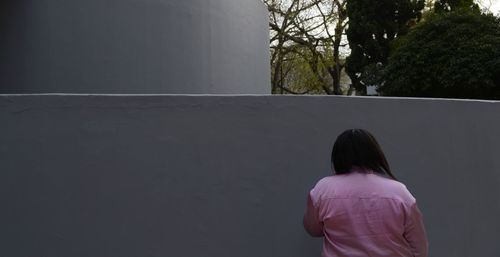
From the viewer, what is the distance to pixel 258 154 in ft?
11.1

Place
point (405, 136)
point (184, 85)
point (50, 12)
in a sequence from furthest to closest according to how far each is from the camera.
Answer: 1. point (184, 85)
2. point (50, 12)
3. point (405, 136)

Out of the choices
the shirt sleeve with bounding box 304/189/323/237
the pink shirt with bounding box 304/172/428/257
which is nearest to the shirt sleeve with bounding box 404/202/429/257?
the pink shirt with bounding box 304/172/428/257

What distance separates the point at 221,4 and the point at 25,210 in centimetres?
520

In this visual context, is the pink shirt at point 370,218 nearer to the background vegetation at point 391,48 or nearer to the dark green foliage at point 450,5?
the background vegetation at point 391,48

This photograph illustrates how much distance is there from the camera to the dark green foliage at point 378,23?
18172 millimetres

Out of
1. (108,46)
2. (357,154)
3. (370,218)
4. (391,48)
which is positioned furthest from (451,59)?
(370,218)

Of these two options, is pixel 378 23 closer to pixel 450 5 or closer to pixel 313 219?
pixel 450 5

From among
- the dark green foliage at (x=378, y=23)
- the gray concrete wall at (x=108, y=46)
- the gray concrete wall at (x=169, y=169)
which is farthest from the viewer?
the dark green foliage at (x=378, y=23)

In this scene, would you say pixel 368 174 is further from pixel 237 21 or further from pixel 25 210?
pixel 237 21

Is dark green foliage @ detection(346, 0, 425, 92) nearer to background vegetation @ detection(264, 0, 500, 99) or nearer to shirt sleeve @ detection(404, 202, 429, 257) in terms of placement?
background vegetation @ detection(264, 0, 500, 99)

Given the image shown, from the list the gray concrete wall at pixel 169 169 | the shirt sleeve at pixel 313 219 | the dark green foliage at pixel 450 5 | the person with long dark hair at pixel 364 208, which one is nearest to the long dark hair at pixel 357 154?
the person with long dark hair at pixel 364 208

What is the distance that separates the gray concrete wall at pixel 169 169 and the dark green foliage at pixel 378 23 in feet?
48.8

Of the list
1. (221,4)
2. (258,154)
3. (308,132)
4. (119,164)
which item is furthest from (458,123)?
(221,4)

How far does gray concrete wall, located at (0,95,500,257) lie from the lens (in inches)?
116
